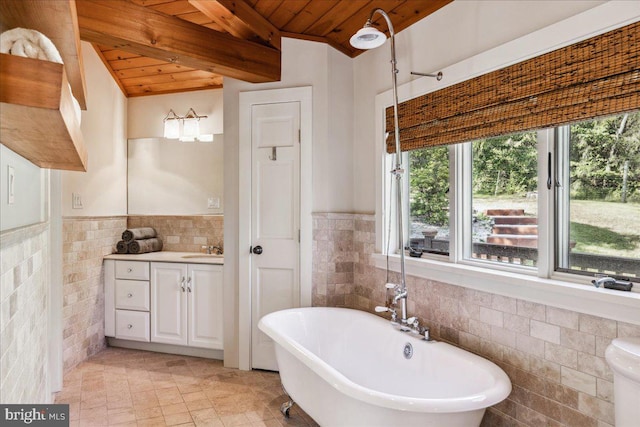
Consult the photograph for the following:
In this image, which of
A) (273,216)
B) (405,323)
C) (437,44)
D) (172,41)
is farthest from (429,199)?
(172,41)

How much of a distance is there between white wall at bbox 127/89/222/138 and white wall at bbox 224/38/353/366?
77 cm

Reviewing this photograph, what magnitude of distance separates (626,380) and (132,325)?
3.64 meters

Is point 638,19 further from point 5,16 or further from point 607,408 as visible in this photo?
point 5,16

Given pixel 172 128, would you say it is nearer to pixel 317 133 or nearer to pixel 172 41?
pixel 172 41

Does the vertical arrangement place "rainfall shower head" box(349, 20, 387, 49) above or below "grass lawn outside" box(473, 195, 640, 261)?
above

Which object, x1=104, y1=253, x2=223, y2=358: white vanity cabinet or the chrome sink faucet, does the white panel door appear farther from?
the chrome sink faucet

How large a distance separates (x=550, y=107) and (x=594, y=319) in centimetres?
89

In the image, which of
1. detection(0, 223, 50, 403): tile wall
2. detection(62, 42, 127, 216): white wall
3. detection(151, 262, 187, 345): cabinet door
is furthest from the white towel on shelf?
detection(151, 262, 187, 345): cabinet door

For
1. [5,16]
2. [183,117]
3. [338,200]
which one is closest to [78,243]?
[183,117]

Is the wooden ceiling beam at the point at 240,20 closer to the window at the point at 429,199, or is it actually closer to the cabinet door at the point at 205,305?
the window at the point at 429,199

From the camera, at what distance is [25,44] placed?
30.5 inches

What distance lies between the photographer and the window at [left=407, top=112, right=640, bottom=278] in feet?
5.74

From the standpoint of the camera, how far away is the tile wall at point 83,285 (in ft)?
11.0

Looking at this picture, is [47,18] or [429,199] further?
[429,199]
